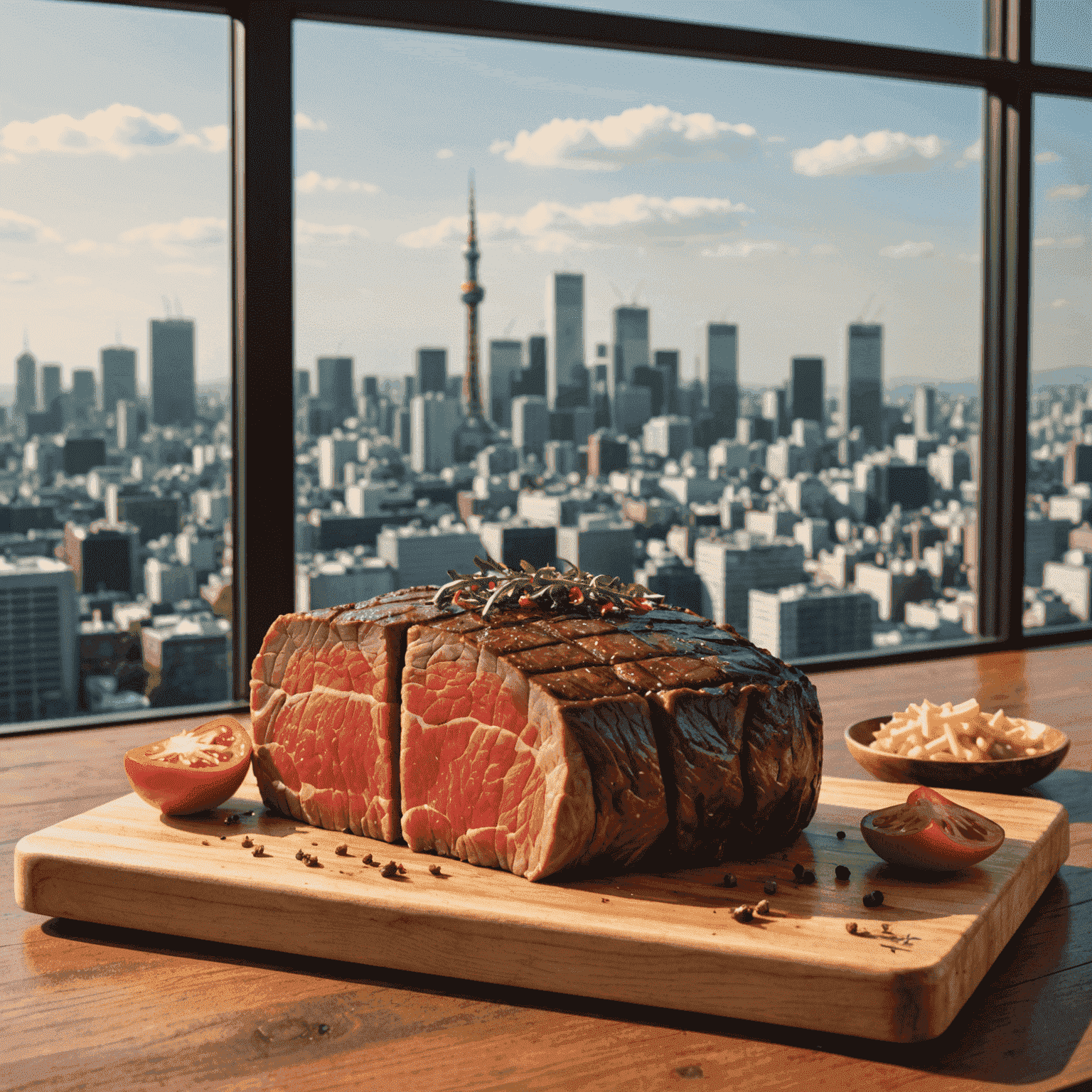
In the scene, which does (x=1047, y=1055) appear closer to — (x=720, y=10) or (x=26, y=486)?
(x=26, y=486)

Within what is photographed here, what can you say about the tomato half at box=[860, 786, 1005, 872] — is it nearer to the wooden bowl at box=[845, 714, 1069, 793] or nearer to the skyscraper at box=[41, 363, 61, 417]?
the wooden bowl at box=[845, 714, 1069, 793]

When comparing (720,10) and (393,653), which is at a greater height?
(720,10)

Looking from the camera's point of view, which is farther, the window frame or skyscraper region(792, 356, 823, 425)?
skyscraper region(792, 356, 823, 425)

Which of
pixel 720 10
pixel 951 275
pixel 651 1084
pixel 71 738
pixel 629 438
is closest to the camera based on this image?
pixel 651 1084

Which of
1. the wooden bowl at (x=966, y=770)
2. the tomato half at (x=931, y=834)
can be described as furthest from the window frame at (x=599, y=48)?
the tomato half at (x=931, y=834)

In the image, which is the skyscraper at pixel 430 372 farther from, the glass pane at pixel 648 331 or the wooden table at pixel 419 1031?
the wooden table at pixel 419 1031

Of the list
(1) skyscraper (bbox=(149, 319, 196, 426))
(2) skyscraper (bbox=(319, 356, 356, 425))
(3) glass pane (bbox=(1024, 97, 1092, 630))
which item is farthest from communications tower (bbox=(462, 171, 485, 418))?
(3) glass pane (bbox=(1024, 97, 1092, 630))

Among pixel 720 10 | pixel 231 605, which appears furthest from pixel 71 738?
pixel 720 10

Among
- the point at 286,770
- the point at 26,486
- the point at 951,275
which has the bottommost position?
the point at 286,770
